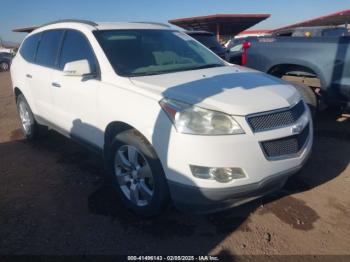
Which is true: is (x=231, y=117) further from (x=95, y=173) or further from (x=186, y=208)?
(x=95, y=173)

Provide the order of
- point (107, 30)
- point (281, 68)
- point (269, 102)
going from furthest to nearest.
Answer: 1. point (281, 68)
2. point (107, 30)
3. point (269, 102)

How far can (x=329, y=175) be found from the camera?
4.19 m

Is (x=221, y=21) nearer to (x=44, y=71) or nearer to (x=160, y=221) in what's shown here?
(x=44, y=71)

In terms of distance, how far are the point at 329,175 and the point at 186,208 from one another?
2.16m

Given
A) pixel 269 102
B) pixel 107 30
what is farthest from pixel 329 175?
pixel 107 30

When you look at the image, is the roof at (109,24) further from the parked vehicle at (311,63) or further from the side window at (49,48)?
the parked vehicle at (311,63)

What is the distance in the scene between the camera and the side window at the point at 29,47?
524cm

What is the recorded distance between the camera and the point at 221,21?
2873 cm

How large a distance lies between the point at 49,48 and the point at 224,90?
2.82 meters

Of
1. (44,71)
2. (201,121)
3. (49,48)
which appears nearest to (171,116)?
(201,121)

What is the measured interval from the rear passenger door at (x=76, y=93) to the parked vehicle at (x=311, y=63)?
310 cm

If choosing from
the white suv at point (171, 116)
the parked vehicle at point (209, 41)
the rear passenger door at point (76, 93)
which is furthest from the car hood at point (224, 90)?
the parked vehicle at point (209, 41)

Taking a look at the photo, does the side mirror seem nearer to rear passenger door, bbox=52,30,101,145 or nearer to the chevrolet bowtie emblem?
rear passenger door, bbox=52,30,101,145

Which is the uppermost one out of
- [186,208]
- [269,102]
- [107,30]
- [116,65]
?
[107,30]
